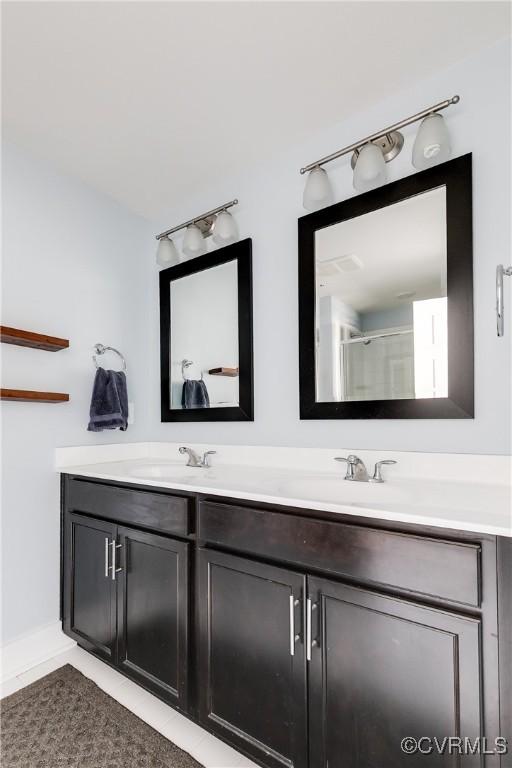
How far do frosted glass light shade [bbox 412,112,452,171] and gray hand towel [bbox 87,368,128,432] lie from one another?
5.68 feet

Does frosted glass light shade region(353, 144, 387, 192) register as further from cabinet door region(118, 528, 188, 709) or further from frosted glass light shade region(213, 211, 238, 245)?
cabinet door region(118, 528, 188, 709)

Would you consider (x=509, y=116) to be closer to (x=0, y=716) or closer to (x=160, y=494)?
(x=160, y=494)

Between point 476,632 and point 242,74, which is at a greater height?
point 242,74

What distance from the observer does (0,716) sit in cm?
150

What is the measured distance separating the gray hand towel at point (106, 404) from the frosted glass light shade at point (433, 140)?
1.73 metres

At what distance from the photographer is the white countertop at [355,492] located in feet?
3.02

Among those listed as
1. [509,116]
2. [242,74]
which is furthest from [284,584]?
[242,74]

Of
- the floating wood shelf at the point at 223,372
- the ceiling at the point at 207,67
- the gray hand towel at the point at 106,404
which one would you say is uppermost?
the ceiling at the point at 207,67

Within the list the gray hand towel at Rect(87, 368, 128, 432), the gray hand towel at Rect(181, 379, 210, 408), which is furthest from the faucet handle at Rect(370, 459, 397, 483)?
the gray hand towel at Rect(87, 368, 128, 432)

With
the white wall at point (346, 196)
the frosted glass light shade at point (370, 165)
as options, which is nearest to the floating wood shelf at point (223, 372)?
→ the white wall at point (346, 196)

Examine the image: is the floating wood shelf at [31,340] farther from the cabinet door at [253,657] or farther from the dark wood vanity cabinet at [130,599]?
the cabinet door at [253,657]

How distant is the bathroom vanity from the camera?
874 mm

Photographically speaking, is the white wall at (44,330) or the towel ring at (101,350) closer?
the white wall at (44,330)

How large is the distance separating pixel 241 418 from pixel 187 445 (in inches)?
16.9
